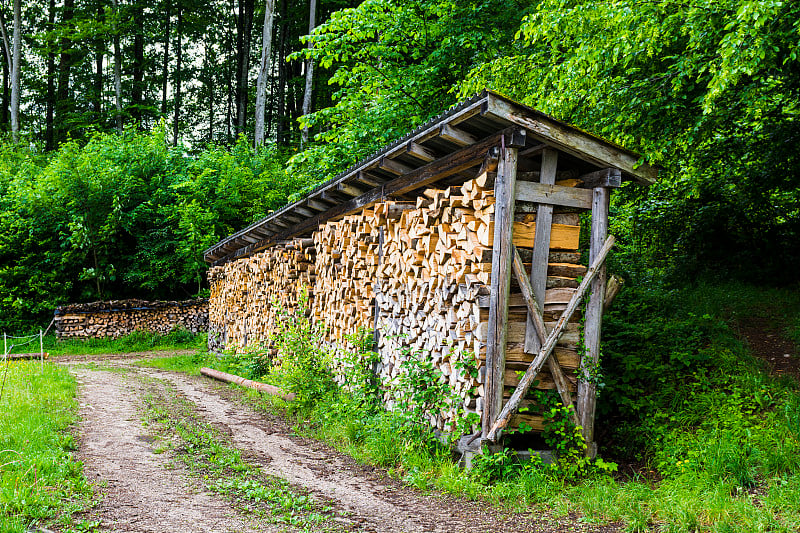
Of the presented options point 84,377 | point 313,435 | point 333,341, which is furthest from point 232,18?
point 313,435

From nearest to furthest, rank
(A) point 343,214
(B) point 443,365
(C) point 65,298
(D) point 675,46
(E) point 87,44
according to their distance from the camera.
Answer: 1. (B) point 443,365
2. (D) point 675,46
3. (A) point 343,214
4. (C) point 65,298
5. (E) point 87,44

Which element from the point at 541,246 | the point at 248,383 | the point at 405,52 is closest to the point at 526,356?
the point at 541,246

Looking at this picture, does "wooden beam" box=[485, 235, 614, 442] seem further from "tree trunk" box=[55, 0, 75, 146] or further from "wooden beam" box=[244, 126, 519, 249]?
"tree trunk" box=[55, 0, 75, 146]

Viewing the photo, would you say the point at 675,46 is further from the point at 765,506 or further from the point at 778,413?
the point at 765,506

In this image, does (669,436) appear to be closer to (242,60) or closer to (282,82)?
(282,82)

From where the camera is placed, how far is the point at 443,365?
18.9ft

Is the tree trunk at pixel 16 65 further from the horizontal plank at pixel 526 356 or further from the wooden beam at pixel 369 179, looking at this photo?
the horizontal plank at pixel 526 356

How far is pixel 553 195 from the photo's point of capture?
525 centimetres

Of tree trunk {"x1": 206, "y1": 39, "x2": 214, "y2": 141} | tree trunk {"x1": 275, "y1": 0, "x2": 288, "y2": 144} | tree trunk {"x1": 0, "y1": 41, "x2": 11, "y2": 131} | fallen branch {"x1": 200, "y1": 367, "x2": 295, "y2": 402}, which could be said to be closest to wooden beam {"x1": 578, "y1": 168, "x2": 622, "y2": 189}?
fallen branch {"x1": 200, "y1": 367, "x2": 295, "y2": 402}

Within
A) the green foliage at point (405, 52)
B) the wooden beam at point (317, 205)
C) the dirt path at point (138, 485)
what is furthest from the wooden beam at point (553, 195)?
the green foliage at point (405, 52)

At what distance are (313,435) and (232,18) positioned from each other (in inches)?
1180

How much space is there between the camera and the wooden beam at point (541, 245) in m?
5.13

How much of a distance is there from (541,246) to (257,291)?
29.3 ft

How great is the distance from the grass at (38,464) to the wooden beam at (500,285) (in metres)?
3.14
